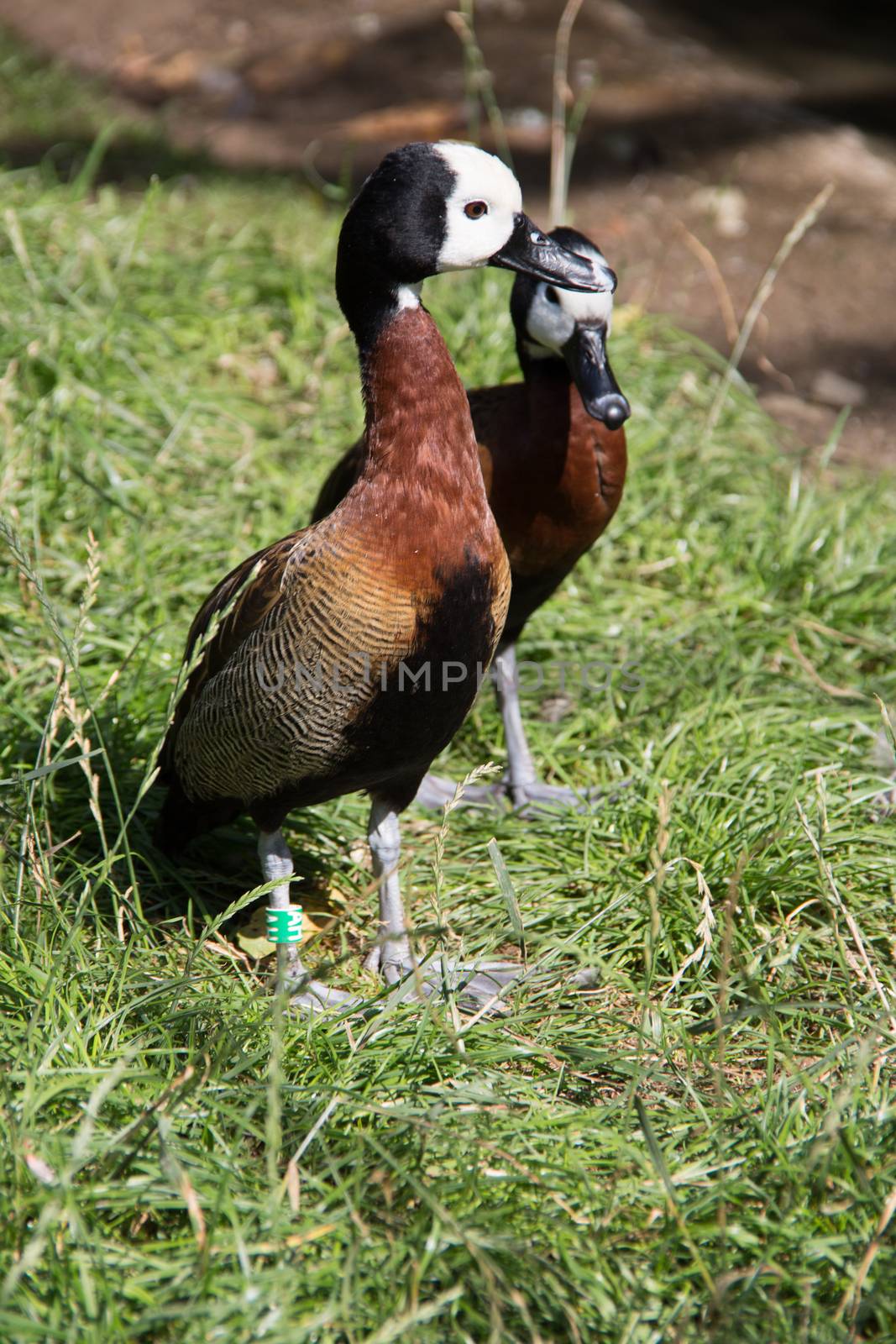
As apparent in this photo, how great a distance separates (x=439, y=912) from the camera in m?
2.20

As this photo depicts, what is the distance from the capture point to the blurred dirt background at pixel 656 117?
A: 216 inches

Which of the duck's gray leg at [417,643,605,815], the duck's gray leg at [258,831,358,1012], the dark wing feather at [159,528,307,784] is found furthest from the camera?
the duck's gray leg at [417,643,605,815]

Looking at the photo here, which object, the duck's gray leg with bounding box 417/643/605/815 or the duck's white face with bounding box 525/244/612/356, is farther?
the duck's gray leg with bounding box 417/643/605/815

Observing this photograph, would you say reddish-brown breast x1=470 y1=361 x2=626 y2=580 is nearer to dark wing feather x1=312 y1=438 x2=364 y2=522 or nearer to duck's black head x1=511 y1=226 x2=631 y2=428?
duck's black head x1=511 y1=226 x2=631 y2=428

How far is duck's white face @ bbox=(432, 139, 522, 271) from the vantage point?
7.23ft

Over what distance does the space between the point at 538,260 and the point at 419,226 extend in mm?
290

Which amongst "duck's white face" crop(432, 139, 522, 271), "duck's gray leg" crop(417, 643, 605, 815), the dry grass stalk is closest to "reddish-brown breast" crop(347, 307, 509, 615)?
"duck's white face" crop(432, 139, 522, 271)

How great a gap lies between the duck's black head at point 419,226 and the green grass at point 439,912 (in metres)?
0.75

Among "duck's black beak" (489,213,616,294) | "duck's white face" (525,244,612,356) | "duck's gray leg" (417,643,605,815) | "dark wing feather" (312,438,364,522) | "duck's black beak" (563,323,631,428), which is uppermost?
"duck's black beak" (489,213,616,294)

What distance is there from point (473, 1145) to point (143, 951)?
0.82 m

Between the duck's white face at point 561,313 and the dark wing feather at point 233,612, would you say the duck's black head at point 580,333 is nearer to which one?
the duck's white face at point 561,313

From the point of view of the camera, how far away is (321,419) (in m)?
4.45

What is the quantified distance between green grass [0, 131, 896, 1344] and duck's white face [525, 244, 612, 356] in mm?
1029

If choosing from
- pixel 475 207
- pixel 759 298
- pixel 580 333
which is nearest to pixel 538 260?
pixel 475 207
